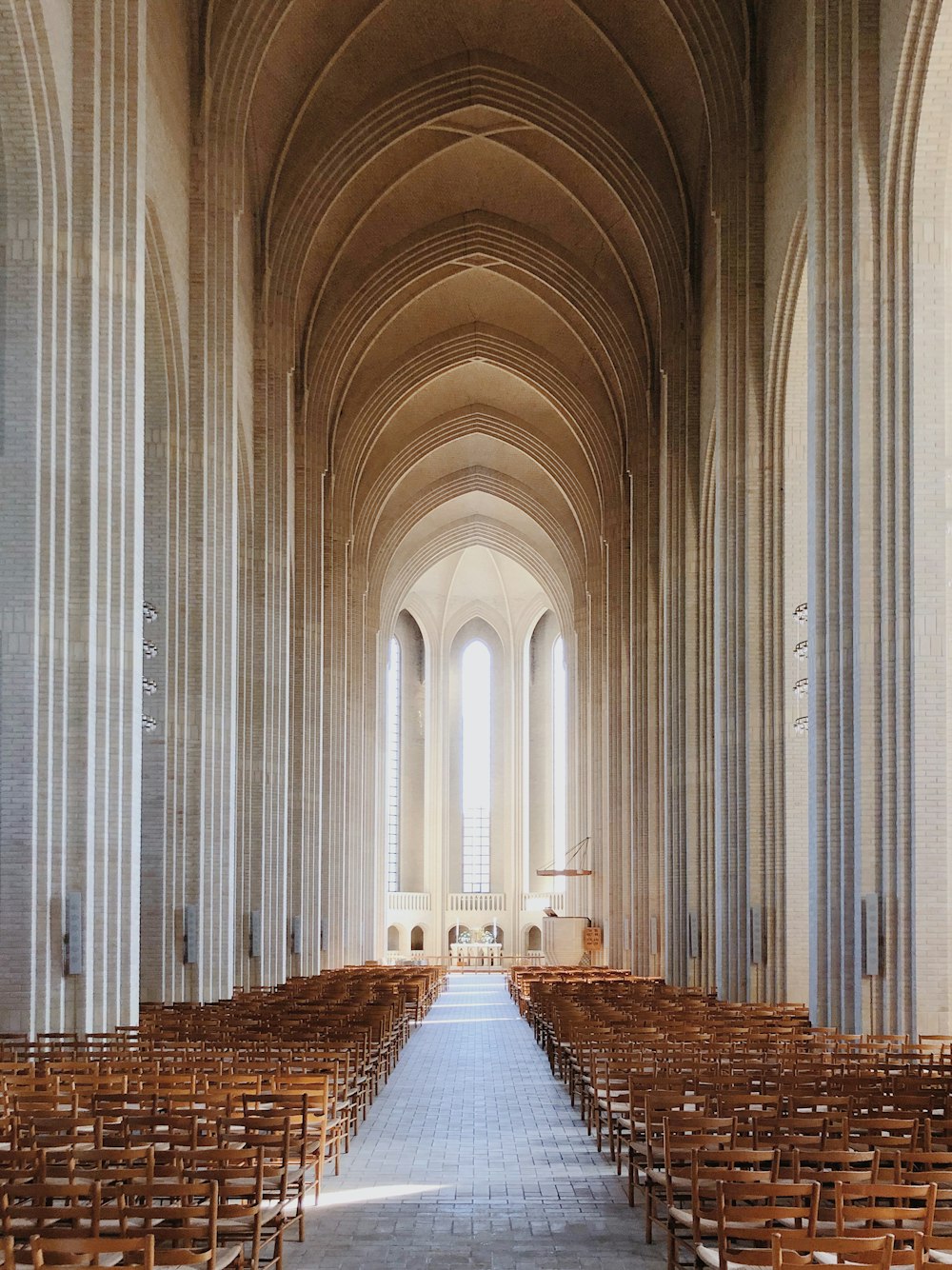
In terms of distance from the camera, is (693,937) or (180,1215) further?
(693,937)

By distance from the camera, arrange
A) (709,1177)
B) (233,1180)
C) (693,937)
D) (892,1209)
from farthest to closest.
Answer: (693,937), (709,1177), (233,1180), (892,1209)

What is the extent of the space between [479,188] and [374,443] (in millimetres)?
10688

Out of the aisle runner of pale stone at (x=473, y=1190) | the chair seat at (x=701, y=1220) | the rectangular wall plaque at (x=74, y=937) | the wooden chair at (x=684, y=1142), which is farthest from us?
the rectangular wall plaque at (x=74, y=937)

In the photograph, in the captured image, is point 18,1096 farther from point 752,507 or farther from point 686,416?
point 686,416

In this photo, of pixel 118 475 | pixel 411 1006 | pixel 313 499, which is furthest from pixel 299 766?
pixel 118 475

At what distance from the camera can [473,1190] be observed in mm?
11320

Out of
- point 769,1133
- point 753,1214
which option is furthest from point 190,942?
point 753,1214

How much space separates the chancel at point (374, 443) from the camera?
53.8 feet

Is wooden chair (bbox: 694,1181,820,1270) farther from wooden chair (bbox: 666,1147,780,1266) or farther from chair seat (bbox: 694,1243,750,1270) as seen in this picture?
wooden chair (bbox: 666,1147,780,1266)

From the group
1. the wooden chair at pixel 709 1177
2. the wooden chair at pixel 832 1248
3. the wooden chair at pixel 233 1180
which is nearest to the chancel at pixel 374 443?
the wooden chair at pixel 233 1180

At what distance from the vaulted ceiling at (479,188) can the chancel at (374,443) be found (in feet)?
0.32

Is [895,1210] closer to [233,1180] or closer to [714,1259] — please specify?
[714,1259]

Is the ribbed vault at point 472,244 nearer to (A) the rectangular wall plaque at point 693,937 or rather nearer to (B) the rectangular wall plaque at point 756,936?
(A) the rectangular wall plaque at point 693,937

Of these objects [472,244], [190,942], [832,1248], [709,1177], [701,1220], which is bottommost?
[190,942]
